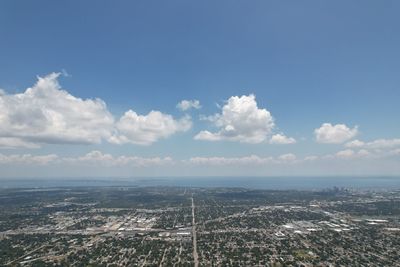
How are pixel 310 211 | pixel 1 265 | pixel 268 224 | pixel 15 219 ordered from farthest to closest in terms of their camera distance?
pixel 310 211
pixel 15 219
pixel 268 224
pixel 1 265

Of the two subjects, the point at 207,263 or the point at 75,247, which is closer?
the point at 207,263

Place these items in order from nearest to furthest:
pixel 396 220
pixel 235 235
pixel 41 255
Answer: pixel 41 255, pixel 235 235, pixel 396 220

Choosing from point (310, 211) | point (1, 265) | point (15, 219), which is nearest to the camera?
point (1, 265)

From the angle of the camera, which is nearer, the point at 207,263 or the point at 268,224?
the point at 207,263

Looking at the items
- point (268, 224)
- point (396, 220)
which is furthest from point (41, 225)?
point (396, 220)

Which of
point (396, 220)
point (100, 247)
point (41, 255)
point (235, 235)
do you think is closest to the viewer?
point (41, 255)

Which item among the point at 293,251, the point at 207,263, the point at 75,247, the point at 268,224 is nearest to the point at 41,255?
the point at 75,247

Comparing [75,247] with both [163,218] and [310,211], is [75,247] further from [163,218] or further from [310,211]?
[310,211]

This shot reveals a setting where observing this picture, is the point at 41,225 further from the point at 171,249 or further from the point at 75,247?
the point at 171,249
